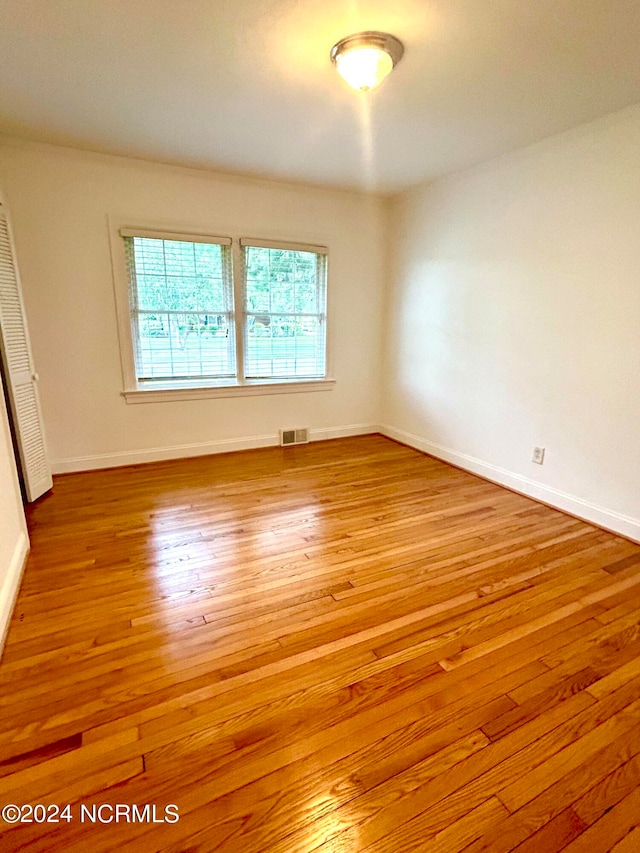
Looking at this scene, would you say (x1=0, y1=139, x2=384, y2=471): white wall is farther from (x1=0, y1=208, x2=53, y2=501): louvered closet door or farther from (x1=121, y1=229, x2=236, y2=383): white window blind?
(x1=0, y1=208, x2=53, y2=501): louvered closet door

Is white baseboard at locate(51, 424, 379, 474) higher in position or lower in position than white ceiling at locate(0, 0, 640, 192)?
lower

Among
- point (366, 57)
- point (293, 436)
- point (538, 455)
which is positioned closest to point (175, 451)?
point (293, 436)

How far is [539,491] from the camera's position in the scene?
3176 millimetres

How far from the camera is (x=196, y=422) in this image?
4.05m

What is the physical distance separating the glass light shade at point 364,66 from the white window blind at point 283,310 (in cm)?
202

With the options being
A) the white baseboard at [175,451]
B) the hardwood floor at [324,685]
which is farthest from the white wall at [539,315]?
the white baseboard at [175,451]

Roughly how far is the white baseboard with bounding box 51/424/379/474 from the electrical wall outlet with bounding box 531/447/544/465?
2092 mm

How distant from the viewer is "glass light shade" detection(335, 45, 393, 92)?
1.92 meters

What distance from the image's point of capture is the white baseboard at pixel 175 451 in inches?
143

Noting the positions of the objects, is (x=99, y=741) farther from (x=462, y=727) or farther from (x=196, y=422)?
(x=196, y=422)

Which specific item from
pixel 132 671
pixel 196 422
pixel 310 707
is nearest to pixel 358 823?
pixel 310 707

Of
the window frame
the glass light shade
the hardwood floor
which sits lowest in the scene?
the hardwood floor

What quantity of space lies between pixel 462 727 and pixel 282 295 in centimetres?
371

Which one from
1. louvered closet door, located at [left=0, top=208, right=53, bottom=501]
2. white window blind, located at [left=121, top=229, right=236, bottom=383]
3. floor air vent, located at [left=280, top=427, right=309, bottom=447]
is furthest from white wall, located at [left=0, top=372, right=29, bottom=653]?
floor air vent, located at [left=280, top=427, right=309, bottom=447]
